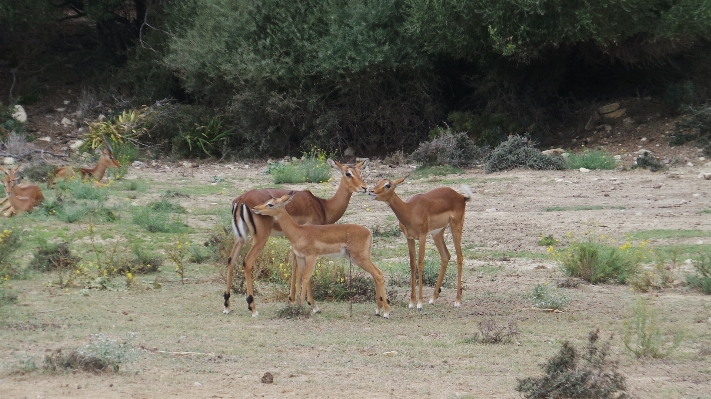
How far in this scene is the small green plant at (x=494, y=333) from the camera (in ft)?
26.7

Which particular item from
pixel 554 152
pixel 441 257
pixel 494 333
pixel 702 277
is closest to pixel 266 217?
pixel 441 257

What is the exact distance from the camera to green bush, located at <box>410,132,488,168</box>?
2094cm

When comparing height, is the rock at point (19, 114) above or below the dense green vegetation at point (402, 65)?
below

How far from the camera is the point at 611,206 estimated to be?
15.4 metres

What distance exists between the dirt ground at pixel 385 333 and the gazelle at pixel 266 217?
1.37 ft

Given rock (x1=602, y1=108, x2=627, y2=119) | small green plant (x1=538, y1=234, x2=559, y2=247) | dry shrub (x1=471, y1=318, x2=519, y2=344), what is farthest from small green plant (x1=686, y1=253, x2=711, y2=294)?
rock (x1=602, y1=108, x2=627, y2=119)

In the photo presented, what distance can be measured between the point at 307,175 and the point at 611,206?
21.3 feet

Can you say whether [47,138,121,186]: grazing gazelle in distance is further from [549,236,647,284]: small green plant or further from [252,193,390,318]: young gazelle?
[549,236,647,284]: small green plant

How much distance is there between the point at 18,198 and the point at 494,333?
931 centimetres

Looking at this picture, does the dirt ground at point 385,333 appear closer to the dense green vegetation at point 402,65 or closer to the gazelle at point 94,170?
the gazelle at point 94,170

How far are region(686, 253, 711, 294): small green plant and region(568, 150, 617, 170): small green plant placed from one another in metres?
8.76

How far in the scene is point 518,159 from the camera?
20.0 meters

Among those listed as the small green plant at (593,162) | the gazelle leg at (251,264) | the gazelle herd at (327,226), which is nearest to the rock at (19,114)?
the small green plant at (593,162)

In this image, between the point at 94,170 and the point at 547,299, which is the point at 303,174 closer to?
the point at 94,170
